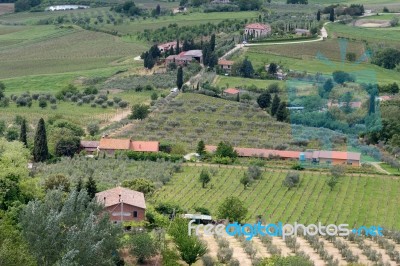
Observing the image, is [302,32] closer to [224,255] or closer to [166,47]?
[166,47]

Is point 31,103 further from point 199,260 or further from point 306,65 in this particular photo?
point 199,260

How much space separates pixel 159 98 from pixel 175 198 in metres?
29.7

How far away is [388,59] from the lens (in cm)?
9262

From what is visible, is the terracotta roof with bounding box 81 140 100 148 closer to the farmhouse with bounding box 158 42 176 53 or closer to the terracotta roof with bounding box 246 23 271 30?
the farmhouse with bounding box 158 42 176 53

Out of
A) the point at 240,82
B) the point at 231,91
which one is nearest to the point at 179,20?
the point at 240,82

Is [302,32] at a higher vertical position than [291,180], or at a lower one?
lower

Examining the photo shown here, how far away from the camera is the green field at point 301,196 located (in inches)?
1736

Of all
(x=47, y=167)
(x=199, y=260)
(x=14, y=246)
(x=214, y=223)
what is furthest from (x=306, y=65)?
(x=14, y=246)

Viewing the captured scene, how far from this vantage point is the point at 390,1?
144 meters

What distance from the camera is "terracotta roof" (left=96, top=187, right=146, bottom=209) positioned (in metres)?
40.6

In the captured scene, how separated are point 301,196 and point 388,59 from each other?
48.7m

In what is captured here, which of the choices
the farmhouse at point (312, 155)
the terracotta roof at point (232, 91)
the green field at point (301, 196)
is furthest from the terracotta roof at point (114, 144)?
the terracotta roof at point (232, 91)

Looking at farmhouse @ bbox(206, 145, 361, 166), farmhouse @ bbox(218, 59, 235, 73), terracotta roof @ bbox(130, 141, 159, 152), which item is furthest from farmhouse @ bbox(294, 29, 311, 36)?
terracotta roof @ bbox(130, 141, 159, 152)

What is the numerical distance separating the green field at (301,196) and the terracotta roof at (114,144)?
18.2 feet
